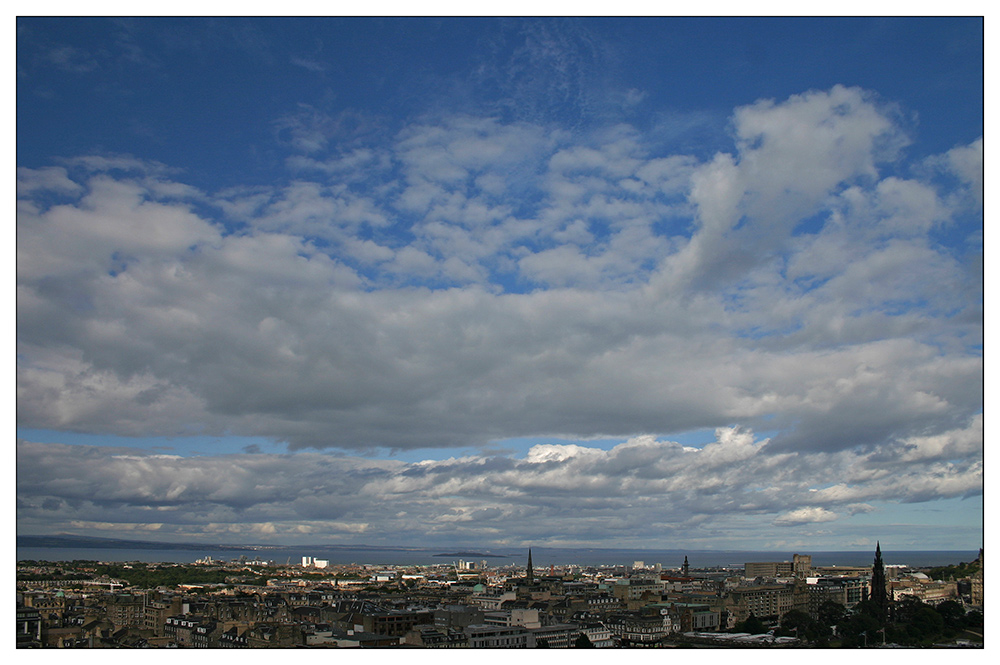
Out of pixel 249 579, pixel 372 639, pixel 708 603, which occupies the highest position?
pixel 372 639

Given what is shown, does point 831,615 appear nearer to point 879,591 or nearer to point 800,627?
point 800,627

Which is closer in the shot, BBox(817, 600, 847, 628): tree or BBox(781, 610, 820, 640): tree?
BBox(781, 610, 820, 640): tree

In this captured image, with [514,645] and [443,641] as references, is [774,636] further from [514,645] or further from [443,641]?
[443,641]

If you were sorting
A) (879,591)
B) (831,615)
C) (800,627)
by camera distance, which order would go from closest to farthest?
(800,627) < (831,615) < (879,591)

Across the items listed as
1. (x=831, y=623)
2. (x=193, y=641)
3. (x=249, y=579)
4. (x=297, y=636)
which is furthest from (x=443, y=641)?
(x=249, y=579)

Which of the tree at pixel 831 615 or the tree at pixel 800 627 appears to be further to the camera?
the tree at pixel 831 615

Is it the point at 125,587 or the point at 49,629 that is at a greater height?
the point at 49,629

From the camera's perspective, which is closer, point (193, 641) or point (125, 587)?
point (193, 641)

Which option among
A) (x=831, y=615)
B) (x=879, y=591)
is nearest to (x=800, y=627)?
(x=831, y=615)
